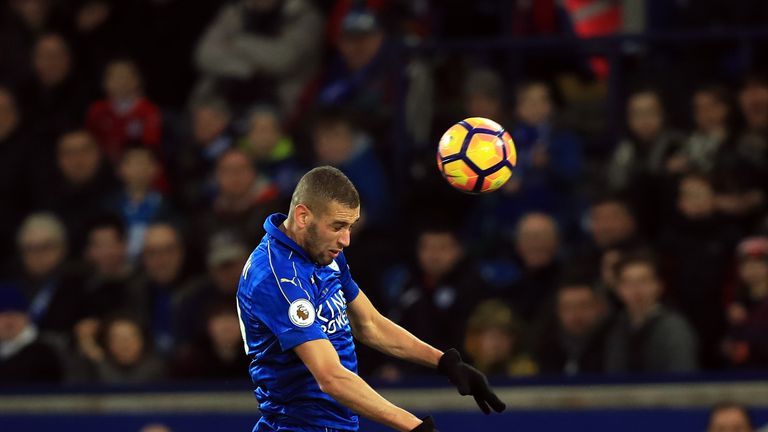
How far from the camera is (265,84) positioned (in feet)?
50.0

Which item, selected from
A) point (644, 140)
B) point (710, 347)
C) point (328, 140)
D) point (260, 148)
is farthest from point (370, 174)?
point (710, 347)

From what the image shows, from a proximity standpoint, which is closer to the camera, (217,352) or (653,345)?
(653,345)

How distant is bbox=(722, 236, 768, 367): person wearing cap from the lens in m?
11.2

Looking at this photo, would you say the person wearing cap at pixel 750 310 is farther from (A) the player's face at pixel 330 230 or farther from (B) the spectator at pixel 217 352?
(A) the player's face at pixel 330 230

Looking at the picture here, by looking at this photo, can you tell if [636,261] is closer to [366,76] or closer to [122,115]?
[366,76]

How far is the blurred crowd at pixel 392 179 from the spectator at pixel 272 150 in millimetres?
22

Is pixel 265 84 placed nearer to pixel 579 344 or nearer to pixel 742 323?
pixel 579 344

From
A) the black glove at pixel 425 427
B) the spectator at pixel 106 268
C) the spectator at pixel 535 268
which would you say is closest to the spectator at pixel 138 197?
the spectator at pixel 106 268

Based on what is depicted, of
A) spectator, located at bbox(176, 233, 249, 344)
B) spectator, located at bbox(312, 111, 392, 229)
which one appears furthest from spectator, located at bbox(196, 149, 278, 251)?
spectator, located at bbox(312, 111, 392, 229)

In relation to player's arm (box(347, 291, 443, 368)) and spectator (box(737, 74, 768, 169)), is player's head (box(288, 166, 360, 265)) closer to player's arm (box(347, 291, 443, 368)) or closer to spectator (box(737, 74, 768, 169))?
player's arm (box(347, 291, 443, 368))

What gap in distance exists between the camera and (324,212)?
8008 mm

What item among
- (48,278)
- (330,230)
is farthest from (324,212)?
(48,278)

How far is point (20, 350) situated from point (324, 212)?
19.8 ft

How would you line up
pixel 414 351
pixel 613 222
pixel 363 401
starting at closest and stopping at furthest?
pixel 363 401
pixel 414 351
pixel 613 222
